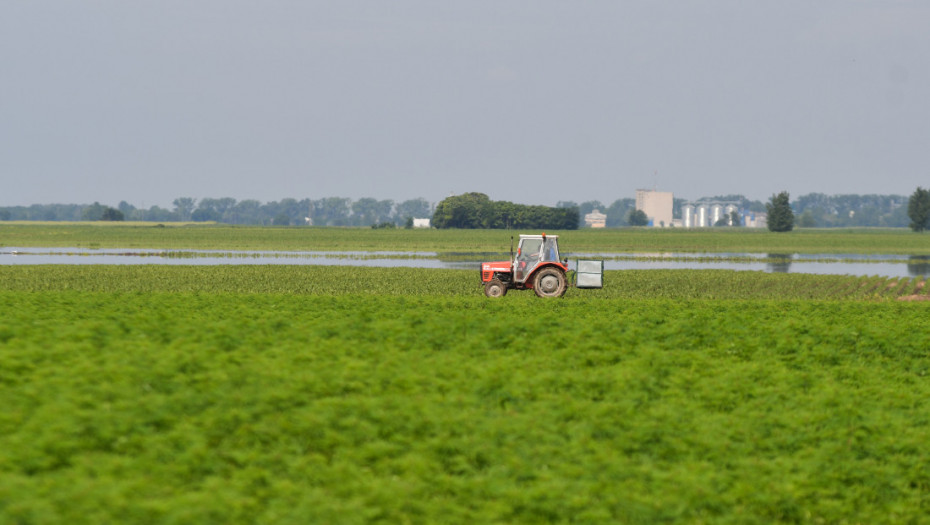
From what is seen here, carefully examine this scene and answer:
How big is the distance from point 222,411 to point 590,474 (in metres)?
6.63

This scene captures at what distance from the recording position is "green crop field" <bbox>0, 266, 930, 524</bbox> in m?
12.5

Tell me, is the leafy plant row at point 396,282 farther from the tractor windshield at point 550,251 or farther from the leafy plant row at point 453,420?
the leafy plant row at point 453,420

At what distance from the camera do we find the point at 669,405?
17.4 metres

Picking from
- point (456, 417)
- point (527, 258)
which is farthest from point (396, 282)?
point (456, 417)

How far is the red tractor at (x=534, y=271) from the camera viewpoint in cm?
3450

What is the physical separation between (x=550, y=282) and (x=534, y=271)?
828 millimetres

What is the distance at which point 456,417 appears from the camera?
15.7m

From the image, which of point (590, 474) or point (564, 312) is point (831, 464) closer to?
point (590, 474)

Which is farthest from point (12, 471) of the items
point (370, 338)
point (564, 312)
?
point (564, 312)

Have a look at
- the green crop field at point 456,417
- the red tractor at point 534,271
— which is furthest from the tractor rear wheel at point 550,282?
the green crop field at point 456,417

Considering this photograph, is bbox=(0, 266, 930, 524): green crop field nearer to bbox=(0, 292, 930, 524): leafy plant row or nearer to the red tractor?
bbox=(0, 292, 930, 524): leafy plant row

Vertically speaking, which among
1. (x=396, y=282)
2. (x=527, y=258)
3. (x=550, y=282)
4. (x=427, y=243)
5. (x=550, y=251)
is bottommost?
(x=396, y=282)

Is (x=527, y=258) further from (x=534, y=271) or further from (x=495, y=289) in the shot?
(x=495, y=289)

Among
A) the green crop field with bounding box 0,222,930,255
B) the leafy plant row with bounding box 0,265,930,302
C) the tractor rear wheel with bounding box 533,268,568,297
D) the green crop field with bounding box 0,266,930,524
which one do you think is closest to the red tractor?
the tractor rear wheel with bounding box 533,268,568,297
